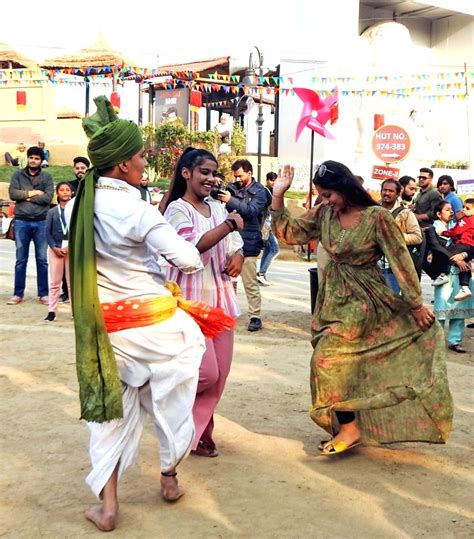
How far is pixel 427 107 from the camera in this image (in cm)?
2859

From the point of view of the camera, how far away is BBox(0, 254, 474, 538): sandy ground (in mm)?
3475

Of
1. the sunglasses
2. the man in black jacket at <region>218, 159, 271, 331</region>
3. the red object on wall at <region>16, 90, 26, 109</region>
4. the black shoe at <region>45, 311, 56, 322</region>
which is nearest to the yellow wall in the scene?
the red object on wall at <region>16, 90, 26, 109</region>

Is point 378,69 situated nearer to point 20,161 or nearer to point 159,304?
point 20,161

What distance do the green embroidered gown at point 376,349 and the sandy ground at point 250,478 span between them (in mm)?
250

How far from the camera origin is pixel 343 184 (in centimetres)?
437

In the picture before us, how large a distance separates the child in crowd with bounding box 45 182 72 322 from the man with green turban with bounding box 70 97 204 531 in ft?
18.3

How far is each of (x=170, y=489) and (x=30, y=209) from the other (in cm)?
663

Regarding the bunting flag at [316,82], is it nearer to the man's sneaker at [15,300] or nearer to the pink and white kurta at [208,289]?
the man's sneaker at [15,300]

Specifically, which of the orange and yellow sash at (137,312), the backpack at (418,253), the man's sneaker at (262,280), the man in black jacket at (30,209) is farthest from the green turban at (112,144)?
the man's sneaker at (262,280)

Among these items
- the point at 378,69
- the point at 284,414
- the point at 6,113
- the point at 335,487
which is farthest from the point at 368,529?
the point at 6,113

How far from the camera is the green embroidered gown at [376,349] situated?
429cm

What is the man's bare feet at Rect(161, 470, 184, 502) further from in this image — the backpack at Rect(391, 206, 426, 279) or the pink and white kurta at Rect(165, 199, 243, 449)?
the backpack at Rect(391, 206, 426, 279)

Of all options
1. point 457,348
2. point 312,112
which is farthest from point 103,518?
point 312,112

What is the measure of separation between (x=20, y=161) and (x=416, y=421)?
27466mm
